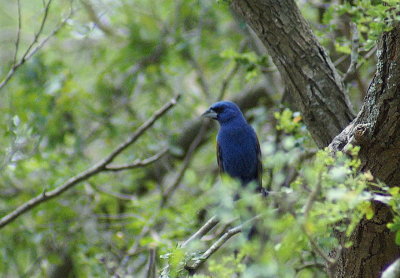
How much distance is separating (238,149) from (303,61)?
1.70m

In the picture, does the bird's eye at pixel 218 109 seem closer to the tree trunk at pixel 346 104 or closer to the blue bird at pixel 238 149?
the blue bird at pixel 238 149

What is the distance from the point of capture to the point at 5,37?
8156 millimetres

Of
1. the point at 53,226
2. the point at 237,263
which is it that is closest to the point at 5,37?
the point at 53,226

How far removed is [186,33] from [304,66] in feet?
11.5

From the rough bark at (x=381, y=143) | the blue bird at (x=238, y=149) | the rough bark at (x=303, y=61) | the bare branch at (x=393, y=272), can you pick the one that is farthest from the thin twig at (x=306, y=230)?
the blue bird at (x=238, y=149)

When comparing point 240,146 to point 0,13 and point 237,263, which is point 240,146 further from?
point 0,13

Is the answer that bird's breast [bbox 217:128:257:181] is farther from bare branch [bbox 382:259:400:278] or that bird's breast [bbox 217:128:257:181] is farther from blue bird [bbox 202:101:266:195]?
bare branch [bbox 382:259:400:278]

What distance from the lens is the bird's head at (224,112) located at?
17.2ft

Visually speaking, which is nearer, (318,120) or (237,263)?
(237,263)

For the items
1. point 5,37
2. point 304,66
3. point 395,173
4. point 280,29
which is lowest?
point 395,173

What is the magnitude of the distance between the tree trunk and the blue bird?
147 cm

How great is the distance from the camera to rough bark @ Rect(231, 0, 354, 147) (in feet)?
11.4

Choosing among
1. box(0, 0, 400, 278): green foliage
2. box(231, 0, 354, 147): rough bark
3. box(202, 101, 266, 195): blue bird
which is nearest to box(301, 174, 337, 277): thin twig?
box(231, 0, 354, 147): rough bark

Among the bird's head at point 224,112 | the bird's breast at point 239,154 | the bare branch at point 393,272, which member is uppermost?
the bird's head at point 224,112
